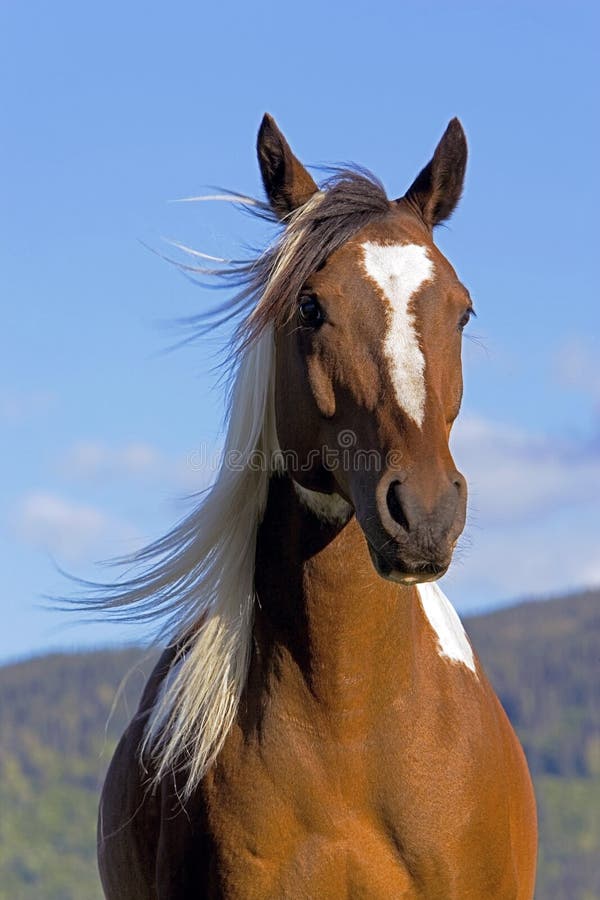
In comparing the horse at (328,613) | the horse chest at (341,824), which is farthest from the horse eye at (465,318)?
the horse chest at (341,824)

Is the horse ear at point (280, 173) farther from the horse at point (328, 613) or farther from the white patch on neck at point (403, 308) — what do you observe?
the white patch on neck at point (403, 308)

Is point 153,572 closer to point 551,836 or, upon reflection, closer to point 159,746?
point 159,746

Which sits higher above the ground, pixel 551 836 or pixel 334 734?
pixel 334 734

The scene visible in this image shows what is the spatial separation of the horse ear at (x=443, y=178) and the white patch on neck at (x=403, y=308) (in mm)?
571

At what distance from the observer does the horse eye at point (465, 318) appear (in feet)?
17.0

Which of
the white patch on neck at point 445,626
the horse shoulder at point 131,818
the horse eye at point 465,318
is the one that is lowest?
the horse shoulder at point 131,818

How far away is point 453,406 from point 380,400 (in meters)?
0.31

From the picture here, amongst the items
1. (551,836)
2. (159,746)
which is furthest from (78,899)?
(159,746)

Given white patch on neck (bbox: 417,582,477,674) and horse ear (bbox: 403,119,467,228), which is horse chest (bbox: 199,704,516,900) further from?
horse ear (bbox: 403,119,467,228)

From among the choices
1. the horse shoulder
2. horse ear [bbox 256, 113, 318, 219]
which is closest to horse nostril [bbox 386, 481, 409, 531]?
horse ear [bbox 256, 113, 318, 219]

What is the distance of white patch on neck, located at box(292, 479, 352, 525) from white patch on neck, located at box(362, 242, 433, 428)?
625 mm

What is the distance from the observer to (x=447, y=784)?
525 cm

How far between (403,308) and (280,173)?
0.97 m

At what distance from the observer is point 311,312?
5.12m
